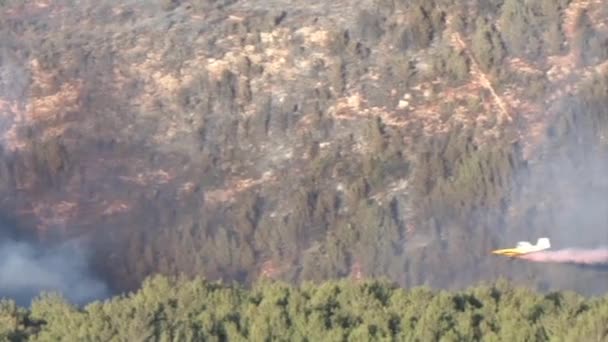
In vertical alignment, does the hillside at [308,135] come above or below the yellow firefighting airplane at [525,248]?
above

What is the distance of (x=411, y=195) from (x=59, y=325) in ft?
42.1

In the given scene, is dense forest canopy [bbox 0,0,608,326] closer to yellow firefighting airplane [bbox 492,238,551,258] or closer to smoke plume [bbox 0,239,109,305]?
smoke plume [bbox 0,239,109,305]

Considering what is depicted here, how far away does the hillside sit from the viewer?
32.5 meters

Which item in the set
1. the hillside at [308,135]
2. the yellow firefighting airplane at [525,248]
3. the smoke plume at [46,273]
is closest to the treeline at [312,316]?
the smoke plume at [46,273]

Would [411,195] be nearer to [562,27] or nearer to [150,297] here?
[562,27]

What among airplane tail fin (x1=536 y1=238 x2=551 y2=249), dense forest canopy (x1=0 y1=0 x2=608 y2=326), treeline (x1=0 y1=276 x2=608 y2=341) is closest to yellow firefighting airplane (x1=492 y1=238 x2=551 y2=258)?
airplane tail fin (x1=536 y1=238 x2=551 y2=249)

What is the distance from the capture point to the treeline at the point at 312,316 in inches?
832

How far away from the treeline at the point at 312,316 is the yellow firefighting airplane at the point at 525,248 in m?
7.59

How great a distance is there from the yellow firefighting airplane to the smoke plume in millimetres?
6143

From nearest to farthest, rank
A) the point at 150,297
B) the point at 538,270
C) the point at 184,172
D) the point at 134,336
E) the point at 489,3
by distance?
the point at 134,336
the point at 150,297
the point at 538,270
the point at 184,172
the point at 489,3

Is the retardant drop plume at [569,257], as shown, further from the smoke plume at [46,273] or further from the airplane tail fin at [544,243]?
the smoke plume at [46,273]

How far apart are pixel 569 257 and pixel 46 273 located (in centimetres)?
802

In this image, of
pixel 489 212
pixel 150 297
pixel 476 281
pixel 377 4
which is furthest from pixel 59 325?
pixel 377 4

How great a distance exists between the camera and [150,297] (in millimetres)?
22562
